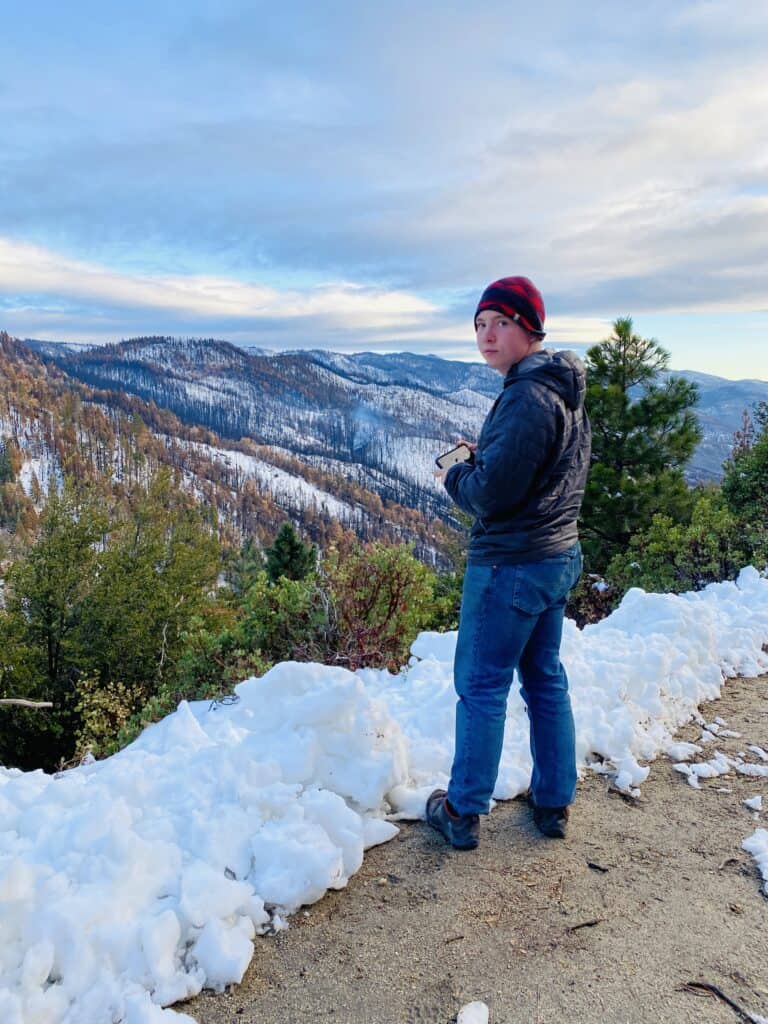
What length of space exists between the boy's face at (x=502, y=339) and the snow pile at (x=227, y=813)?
5.80 feet

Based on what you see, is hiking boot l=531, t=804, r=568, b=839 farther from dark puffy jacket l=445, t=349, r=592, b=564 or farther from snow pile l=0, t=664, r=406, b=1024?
dark puffy jacket l=445, t=349, r=592, b=564

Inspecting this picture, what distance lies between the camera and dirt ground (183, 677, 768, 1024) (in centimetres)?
211

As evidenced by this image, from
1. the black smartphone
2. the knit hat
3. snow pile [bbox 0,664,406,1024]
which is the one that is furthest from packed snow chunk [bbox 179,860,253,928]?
the knit hat

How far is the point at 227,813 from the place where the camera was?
8.93 ft

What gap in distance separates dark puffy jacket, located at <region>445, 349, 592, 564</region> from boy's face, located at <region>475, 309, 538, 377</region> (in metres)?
0.07

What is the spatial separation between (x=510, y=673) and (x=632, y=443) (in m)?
10.2

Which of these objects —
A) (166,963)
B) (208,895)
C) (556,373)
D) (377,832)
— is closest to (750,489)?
(556,373)

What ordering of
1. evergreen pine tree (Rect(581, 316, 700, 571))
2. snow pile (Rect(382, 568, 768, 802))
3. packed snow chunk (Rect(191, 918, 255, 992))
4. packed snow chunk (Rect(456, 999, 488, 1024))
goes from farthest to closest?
evergreen pine tree (Rect(581, 316, 700, 571)) → snow pile (Rect(382, 568, 768, 802)) → packed snow chunk (Rect(191, 918, 255, 992)) → packed snow chunk (Rect(456, 999, 488, 1024))

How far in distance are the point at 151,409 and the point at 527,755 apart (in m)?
202

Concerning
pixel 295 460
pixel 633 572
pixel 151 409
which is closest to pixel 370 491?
pixel 295 460

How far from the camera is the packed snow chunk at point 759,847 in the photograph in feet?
9.30

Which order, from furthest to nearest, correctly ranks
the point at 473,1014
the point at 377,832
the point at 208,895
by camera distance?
the point at 377,832 < the point at 208,895 < the point at 473,1014

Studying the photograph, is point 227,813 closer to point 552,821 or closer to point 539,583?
→ point 552,821

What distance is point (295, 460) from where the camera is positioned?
7603 inches
